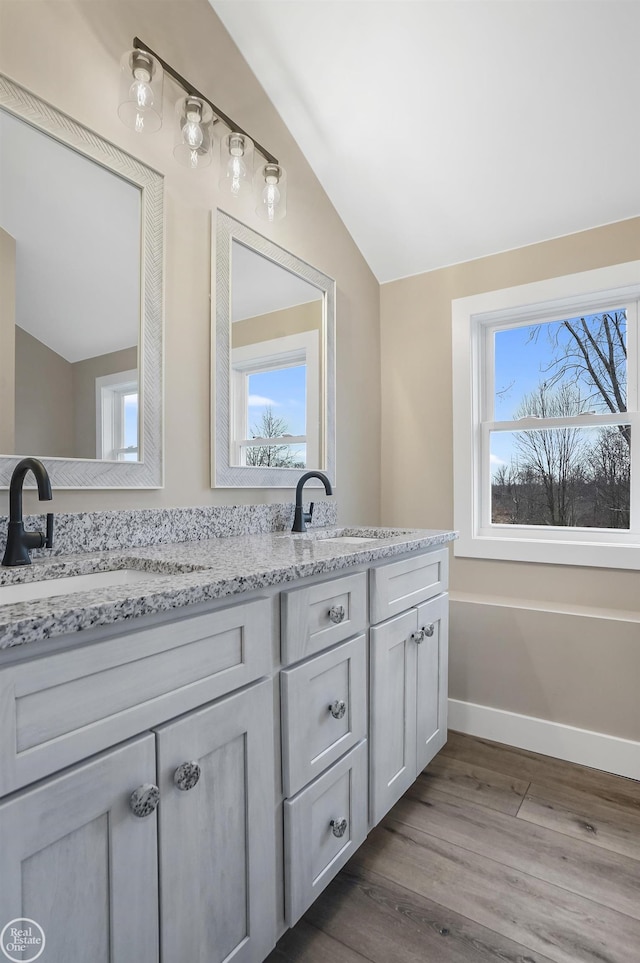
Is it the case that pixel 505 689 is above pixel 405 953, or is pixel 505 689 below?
above

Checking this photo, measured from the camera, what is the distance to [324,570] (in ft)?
4.03

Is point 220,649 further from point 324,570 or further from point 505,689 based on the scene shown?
point 505,689

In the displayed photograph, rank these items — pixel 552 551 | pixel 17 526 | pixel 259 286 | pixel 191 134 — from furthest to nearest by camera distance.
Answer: pixel 552 551 < pixel 259 286 < pixel 191 134 < pixel 17 526

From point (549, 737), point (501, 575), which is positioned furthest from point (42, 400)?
point (549, 737)

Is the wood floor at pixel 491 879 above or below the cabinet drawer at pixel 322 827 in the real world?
below

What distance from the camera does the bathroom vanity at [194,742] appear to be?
701 mm

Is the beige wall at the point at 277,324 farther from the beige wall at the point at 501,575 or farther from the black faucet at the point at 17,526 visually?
the black faucet at the point at 17,526

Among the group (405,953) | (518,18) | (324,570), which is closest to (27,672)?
(324,570)

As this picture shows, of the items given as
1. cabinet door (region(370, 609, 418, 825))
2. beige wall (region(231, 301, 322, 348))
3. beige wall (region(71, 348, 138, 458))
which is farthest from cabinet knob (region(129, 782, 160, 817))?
beige wall (region(231, 301, 322, 348))

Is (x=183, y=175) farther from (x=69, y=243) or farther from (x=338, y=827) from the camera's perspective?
(x=338, y=827)

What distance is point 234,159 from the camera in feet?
5.68

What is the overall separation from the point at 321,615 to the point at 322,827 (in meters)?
0.51

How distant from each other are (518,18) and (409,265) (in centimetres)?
104

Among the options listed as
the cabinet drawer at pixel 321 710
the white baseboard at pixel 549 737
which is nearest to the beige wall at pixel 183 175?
the cabinet drawer at pixel 321 710
